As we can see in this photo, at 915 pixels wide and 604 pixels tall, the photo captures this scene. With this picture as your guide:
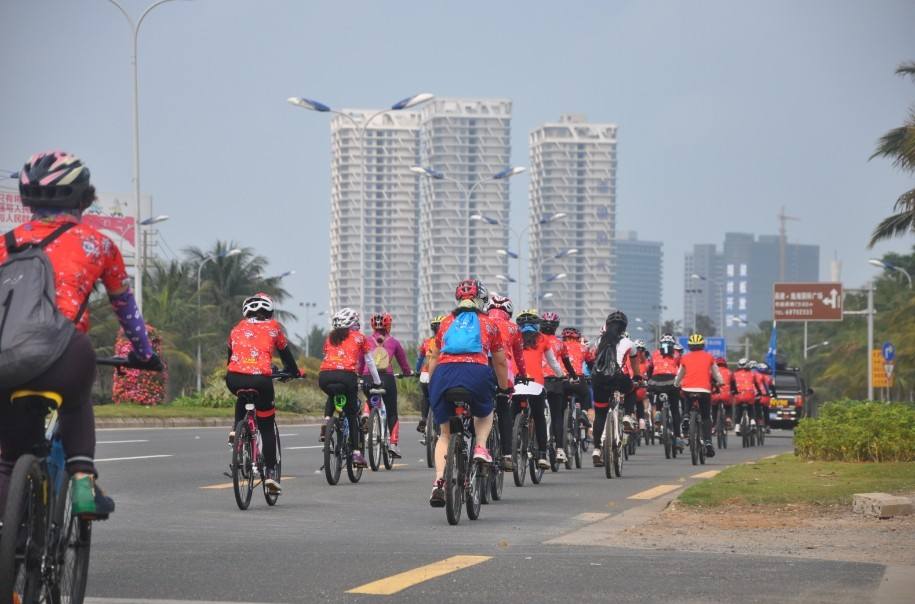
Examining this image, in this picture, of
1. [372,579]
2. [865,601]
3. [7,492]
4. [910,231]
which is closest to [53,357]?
[7,492]

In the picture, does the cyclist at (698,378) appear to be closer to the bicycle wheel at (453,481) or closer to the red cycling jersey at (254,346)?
the red cycling jersey at (254,346)

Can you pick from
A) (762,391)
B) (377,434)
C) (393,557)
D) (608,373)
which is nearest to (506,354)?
(608,373)

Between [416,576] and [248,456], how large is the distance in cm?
567

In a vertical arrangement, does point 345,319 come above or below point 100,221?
below

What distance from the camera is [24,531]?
6098 millimetres

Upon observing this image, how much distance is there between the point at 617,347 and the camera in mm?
21531

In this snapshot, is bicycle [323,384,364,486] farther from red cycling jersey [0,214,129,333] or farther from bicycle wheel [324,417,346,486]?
red cycling jersey [0,214,129,333]

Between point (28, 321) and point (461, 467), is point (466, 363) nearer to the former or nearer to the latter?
point (461, 467)

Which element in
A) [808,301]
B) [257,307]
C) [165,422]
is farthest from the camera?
[808,301]

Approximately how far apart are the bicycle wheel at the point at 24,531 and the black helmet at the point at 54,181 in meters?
1.08

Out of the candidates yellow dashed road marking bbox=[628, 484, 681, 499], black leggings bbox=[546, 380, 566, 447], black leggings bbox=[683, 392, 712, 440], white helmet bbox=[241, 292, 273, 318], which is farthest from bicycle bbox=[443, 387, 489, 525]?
black leggings bbox=[683, 392, 712, 440]

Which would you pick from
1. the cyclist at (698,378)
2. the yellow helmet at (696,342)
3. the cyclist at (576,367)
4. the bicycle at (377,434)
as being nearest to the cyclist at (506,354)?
the bicycle at (377,434)

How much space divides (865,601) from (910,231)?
37.2 m

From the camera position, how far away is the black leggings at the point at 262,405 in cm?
1455
